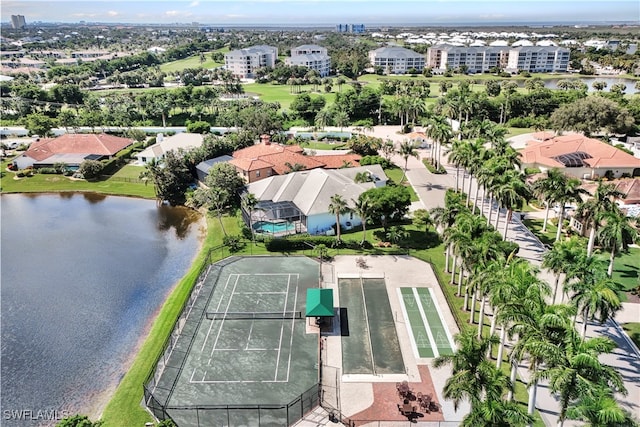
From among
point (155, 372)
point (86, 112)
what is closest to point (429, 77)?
point (86, 112)

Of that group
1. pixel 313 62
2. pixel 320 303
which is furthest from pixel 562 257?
pixel 313 62

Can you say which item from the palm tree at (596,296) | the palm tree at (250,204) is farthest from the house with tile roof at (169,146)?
the palm tree at (596,296)

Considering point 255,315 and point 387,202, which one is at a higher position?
point 387,202

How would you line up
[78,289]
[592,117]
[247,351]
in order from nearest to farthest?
[247,351] < [78,289] < [592,117]

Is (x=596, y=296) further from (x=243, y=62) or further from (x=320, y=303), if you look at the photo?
(x=243, y=62)

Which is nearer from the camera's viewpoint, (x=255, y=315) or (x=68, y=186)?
(x=255, y=315)

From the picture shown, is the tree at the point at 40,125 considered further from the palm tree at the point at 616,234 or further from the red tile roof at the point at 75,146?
the palm tree at the point at 616,234
